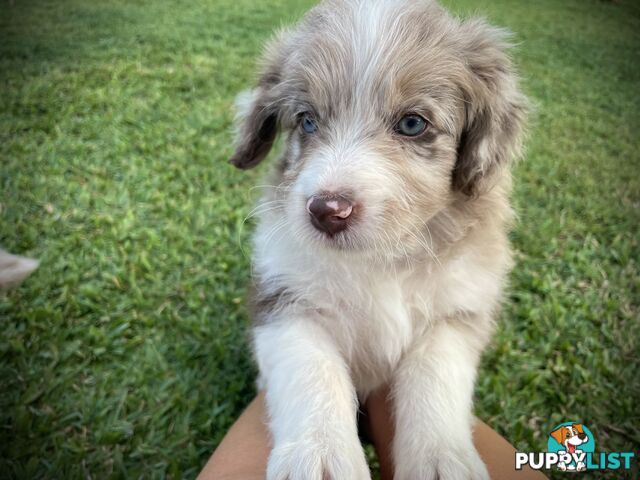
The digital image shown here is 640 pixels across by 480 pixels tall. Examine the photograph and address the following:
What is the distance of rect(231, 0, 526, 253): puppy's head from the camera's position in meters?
2.10

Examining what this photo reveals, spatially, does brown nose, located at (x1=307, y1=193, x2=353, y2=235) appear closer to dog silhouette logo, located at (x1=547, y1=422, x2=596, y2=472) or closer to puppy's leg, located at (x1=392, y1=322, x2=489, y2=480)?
puppy's leg, located at (x1=392, y1=322, x2=489, y2=480)

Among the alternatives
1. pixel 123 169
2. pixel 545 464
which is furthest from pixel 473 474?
pixel 123 169

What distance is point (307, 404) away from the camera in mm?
2057

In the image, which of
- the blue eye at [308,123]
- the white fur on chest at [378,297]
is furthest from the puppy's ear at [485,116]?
the blue eye at [308,123]

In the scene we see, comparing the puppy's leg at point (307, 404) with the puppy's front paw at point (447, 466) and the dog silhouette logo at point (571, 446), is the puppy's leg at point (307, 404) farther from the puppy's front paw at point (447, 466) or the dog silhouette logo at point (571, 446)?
the dog silhouette logo at point (571, 446)

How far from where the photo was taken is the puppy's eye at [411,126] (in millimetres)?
2285

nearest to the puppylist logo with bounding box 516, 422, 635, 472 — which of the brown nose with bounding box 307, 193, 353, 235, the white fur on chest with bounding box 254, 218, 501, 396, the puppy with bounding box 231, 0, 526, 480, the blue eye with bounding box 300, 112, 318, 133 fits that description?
the puppy with bounding box 231, 0, 526, 480

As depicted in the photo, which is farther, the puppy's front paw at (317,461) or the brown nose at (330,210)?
the brown nose at (330,210)

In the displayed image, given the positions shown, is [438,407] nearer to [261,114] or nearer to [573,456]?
[573,456]

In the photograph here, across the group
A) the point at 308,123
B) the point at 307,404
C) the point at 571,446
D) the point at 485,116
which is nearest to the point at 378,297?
the point at 307,404

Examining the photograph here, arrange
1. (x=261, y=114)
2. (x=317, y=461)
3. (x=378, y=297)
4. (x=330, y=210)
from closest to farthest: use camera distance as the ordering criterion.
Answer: (x=317, y=461), (x=330, y=210), (x=378, y=297), (x=261, y=114)

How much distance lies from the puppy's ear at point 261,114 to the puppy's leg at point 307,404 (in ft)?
3.59

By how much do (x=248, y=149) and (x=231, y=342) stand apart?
1371 mm

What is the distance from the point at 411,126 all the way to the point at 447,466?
4.97 ft
